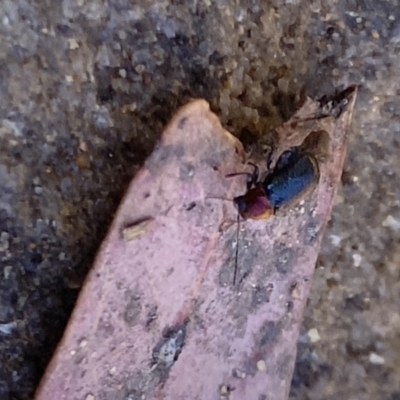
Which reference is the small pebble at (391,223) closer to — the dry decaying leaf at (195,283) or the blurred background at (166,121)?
the blurred background at (166,121)

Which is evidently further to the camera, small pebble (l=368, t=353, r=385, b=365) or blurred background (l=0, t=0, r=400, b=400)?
small pebble (l=368, t=353, r=385, b=365)

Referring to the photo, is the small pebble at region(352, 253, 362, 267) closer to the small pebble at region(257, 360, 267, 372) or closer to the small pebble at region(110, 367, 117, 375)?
the small pebble at region(257, 360, 267, 372)

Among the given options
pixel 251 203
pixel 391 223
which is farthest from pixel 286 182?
pixel 391 223

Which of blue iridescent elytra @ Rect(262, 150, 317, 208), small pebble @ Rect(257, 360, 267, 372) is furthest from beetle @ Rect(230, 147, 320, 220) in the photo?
small pebble @ Rect(257, 360, 267, 372)

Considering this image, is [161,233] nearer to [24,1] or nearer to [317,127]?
[317,127]

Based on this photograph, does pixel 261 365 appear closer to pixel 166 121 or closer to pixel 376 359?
pixel 376 359

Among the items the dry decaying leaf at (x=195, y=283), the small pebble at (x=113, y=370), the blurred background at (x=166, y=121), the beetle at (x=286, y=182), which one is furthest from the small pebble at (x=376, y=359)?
the small pebble at (x=113, y=370)

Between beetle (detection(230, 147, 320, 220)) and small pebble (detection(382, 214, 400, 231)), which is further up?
beetle (detection(230, 147, 320, 220))
